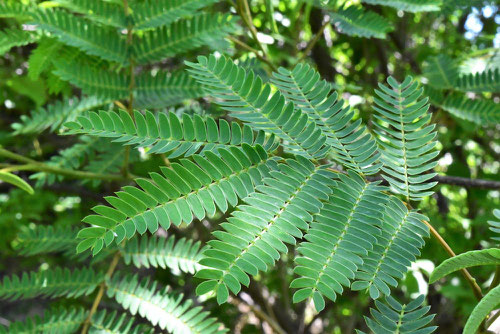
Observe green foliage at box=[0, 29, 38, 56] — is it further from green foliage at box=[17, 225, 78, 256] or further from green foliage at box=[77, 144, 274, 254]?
green foliage at box=[77, 144, 274, 254]

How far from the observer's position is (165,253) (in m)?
1.15

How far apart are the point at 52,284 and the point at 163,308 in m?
0.29

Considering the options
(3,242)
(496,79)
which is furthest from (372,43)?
(3,242)

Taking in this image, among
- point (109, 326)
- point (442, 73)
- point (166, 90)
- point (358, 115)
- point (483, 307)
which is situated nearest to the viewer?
point (483, 307)

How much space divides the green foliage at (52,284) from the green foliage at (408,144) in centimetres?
72

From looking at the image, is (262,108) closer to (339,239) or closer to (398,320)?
(339,239)

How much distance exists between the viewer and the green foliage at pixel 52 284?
3.66ft

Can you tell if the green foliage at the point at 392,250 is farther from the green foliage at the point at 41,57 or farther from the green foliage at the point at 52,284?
the green foliage at the point at 41,57

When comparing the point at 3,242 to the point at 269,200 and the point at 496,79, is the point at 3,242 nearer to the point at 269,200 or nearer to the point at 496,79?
the point at 269,200

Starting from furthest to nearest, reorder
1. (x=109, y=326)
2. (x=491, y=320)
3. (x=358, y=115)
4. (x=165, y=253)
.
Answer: (x=358, y=115) < (x=165, y=253) < (x=109, y=326) < (x=491, y=320)

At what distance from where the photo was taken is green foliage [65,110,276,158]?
690mm

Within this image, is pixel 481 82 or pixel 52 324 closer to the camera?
pixel 52 324

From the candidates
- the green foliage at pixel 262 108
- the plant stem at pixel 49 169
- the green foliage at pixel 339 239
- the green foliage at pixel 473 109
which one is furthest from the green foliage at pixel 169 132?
the green foliage at pixel 473 109

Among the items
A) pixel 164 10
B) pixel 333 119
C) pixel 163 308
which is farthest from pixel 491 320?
pixel 164 10
